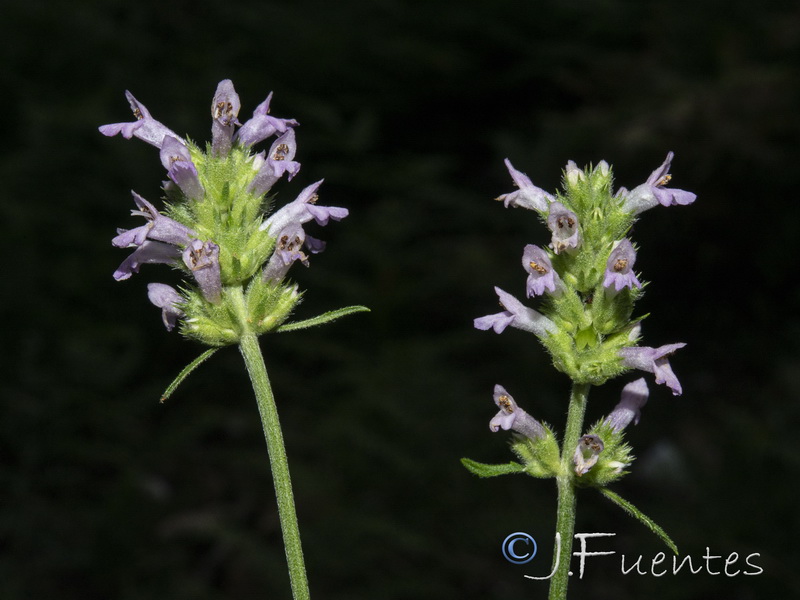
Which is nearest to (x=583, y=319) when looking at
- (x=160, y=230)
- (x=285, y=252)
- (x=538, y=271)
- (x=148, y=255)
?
(x=538, y=271)

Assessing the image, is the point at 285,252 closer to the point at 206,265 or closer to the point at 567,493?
the point at 206,265

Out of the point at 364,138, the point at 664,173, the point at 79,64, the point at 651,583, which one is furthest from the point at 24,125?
the point at 664,173

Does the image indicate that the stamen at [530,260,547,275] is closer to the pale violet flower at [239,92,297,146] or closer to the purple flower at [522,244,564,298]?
the purple flower at [522,244,564,298]

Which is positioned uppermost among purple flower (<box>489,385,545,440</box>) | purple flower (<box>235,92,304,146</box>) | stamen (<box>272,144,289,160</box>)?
purple flower (<box>235,92,304,146</box>)

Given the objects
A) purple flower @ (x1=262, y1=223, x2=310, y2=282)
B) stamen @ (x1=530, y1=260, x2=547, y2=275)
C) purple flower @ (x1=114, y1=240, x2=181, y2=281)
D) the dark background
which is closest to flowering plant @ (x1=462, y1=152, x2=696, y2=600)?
stamen @ (x1=530, y1=260, x2=547, y2=275)

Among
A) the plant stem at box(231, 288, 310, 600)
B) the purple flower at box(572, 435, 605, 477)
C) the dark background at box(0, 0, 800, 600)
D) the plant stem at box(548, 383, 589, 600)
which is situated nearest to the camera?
the plant stem at box(231, 288, 310, 600)

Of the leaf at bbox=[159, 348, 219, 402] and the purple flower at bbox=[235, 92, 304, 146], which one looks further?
the purple flower at bbox=[235, 92, 304, 146]
